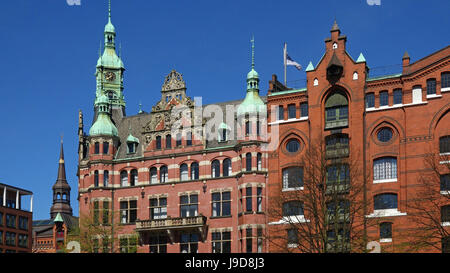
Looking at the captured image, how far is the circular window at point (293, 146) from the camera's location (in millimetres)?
66500

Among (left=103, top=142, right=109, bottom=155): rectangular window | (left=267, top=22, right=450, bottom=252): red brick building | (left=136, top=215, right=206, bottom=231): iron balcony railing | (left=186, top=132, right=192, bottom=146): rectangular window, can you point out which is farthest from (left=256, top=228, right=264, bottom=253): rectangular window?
(left=103, top=142, right=109, bottom=155): rectangular window

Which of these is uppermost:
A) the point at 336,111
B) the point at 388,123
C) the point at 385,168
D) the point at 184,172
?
the point at 336,111

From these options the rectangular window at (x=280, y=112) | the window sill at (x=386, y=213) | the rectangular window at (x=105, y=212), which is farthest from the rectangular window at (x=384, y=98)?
the rectangular window at (x=105, y=212)

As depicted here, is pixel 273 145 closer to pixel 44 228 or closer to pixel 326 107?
pixel 326 107

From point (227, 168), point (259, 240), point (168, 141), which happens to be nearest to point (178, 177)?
point (168, 141)

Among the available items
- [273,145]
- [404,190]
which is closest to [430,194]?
[404,190]

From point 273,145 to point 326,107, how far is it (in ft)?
20.5

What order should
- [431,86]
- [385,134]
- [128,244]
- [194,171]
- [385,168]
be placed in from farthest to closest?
[194,171], [128,244], [385,134], [385,168], [431,86]

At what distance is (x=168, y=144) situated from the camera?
243 ft

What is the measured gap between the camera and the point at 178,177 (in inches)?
2854

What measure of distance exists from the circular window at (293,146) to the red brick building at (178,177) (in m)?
2.59

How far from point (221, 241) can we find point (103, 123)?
64.7ft

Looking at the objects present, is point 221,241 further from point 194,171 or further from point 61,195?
point 61,195

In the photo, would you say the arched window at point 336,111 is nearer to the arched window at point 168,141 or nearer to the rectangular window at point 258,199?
the rectangular window at point 258,199
